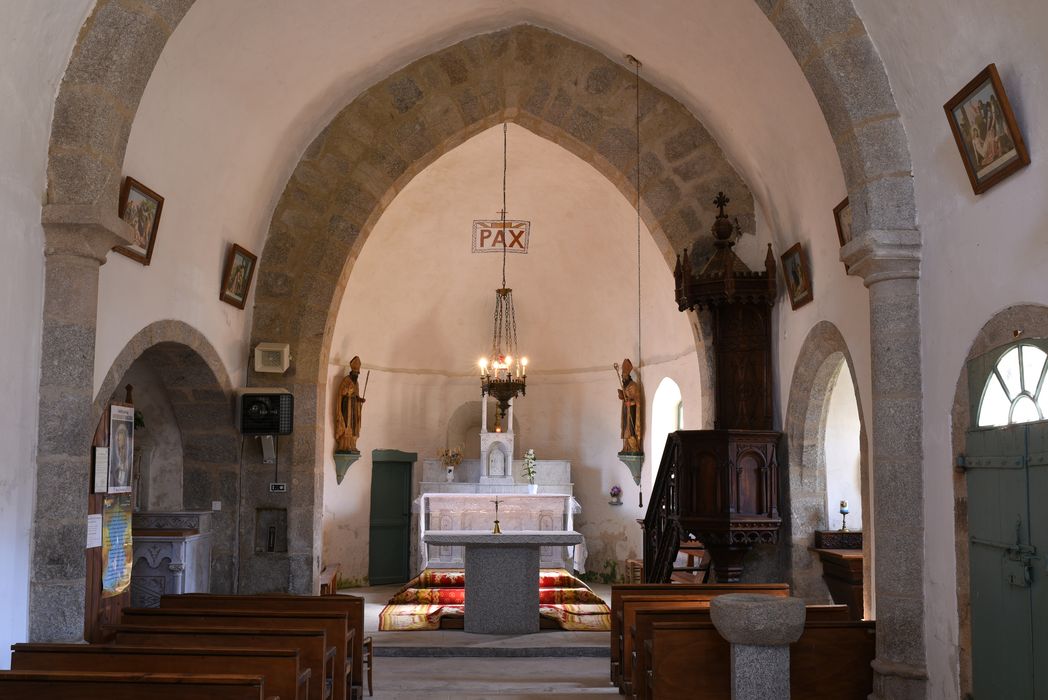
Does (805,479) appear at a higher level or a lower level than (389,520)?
higher

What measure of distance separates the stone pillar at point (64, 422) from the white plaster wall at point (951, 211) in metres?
4.41

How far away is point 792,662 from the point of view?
5.70 metres

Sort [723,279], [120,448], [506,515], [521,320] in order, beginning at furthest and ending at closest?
[521,320] < [506,515] < [723,279] < [120,448]

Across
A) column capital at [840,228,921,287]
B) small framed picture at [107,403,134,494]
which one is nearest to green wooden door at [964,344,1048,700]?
column capital at [840,228,921,287]

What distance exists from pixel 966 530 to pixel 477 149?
939 cm

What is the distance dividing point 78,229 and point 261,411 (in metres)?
3.91

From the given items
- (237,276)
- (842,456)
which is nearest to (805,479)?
(842,456)

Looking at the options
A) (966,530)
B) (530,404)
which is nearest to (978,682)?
(966,530)

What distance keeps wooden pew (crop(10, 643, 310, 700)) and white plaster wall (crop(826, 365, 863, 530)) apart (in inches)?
225

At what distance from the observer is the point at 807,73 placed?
5.86m

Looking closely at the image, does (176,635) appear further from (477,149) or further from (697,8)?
(477,149)

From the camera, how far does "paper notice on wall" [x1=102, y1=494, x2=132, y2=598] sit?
7.23m

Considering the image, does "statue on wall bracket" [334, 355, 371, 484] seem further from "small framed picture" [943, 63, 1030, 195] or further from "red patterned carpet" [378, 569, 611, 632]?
"small framed picture" [943, 63, 1030, 195]

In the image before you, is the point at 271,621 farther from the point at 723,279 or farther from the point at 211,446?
the point at 723,279
